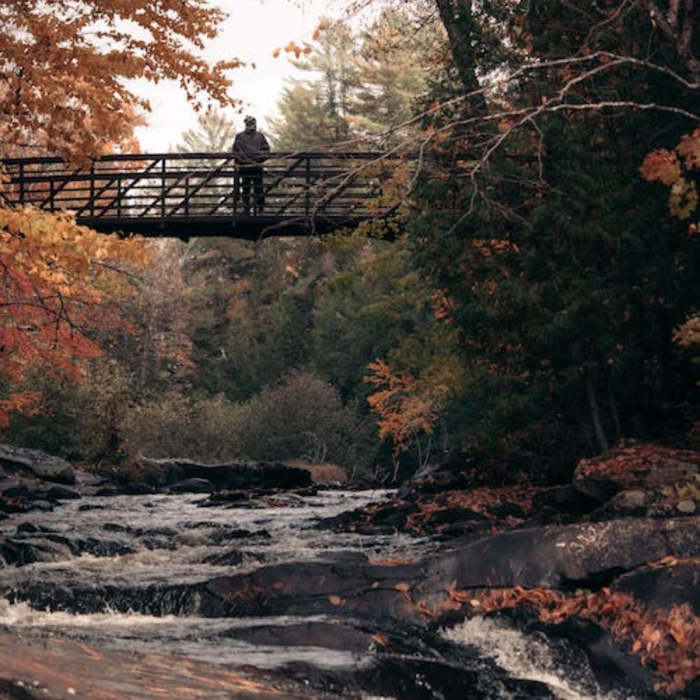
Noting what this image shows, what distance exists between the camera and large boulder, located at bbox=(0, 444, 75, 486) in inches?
922

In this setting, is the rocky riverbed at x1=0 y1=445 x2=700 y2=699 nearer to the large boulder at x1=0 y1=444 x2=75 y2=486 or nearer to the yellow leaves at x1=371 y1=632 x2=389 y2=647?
the yellow leaves at x1=371 y1=632 x2=389 y2=647

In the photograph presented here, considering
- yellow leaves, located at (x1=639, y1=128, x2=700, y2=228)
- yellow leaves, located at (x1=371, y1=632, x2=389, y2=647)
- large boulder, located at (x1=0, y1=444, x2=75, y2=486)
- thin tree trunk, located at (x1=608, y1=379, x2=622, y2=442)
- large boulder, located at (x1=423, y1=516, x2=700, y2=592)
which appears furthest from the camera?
large boulder, located at (x1=0, y1=444, x2=75, y2=486)

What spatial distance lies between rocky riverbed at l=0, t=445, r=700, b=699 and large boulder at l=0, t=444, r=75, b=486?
1039cm

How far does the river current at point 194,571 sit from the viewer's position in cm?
754

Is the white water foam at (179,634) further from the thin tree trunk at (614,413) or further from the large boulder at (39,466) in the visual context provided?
the large boulder at (39,466)

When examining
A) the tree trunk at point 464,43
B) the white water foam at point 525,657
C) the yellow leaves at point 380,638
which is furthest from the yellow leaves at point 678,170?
the yellow leaves at point 380,638

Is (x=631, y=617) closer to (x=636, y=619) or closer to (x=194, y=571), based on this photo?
(x=636, y=619)

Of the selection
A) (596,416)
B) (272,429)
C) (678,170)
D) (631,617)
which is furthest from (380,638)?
(272,429)

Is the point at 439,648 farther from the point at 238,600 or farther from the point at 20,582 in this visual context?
the point at 20,582

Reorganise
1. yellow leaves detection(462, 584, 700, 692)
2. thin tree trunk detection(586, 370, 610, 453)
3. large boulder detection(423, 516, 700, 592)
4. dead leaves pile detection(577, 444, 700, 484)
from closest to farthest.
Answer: yellow leaves detection(462, 584, 700, 692) → large boulder detection(423, 516, 700, 592) → dead leaves pile detection(577, 444, 700, 484) → thin tree trunk detection(586, 370, 610, 453)

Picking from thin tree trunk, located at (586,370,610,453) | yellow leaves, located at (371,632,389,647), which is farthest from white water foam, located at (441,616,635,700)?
thin tree trunk, located at (586,370,610,453)

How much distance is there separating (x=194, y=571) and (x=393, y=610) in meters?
2.85

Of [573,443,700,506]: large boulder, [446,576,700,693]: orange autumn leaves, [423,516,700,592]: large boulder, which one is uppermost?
[573,443,700,506]: large boulder

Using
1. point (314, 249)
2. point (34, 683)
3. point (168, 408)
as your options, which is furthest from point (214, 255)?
point (34, 683)
